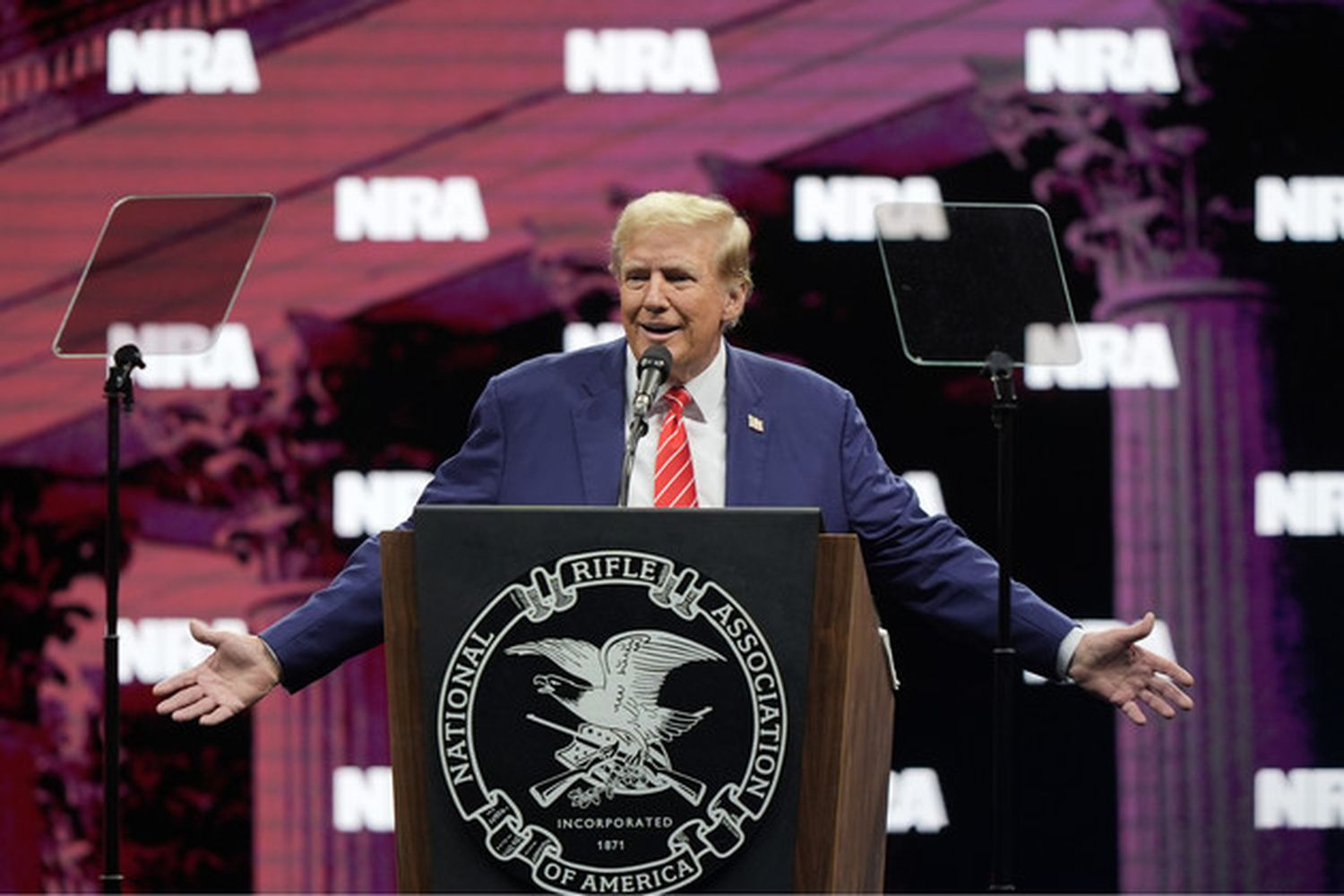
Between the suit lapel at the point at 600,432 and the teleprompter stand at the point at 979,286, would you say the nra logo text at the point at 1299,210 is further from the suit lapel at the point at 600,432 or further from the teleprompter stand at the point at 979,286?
the suit lapel at the point at 600,432

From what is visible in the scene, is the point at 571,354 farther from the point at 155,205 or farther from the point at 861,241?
the point at 861,241

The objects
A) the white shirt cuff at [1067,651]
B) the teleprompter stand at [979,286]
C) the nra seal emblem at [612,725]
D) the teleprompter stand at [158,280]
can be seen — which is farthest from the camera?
the teleprompter stand at [158,280]

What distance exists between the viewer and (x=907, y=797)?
5.10m

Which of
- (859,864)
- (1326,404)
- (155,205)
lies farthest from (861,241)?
(859,864)

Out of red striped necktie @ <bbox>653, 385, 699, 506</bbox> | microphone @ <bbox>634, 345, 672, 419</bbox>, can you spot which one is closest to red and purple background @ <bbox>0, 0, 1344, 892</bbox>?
red striped necktie @ <bbox>653, 385, 699, 506</bbox>

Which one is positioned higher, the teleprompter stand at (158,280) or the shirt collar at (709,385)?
the teleprompter stand at (158,280)

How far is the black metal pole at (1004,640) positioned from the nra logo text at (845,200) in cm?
153

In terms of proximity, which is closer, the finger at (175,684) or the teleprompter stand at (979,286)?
the finger at (175,684)

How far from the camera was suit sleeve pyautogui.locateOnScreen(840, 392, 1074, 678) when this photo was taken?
334 cm

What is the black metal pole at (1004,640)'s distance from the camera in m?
3.28

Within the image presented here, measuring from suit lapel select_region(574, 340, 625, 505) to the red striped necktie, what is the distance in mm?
68

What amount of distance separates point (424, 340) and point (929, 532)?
203cm

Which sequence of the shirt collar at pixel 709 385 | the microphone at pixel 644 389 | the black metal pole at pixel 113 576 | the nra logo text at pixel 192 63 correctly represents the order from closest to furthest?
the microphone at pixel 644 389 → the shirt collar at pixel 709 385 → the black metal pole at pixel 113 576 → the nra logo text at pixel 192 63

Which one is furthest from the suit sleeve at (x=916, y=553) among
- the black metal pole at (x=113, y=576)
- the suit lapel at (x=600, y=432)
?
the black metal pole at (x=113, y=576)
